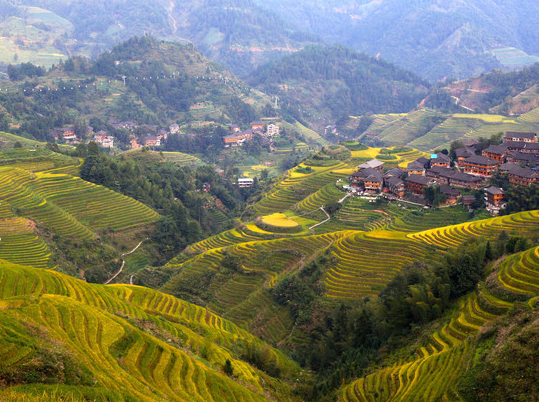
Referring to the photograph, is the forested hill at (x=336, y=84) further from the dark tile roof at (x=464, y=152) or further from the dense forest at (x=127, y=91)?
the dark tile roof at (x=464, y=152)

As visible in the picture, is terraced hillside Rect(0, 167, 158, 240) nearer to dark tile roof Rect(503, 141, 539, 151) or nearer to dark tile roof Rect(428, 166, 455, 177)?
dark tile roof Rect(428, 166, 455, 177)

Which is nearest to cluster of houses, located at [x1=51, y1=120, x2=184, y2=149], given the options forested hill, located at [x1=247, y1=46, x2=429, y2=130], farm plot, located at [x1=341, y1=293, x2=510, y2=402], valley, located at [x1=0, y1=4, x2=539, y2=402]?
valley, located at [x1=0, y1=4, x2=539, y2=402]

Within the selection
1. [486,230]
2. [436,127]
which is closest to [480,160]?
[486,230]

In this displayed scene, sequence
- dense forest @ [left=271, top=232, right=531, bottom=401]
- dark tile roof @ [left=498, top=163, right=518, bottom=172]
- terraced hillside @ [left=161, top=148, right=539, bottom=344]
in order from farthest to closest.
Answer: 1. dark tile roof @ [left=498, top=163, right=518, bottom=172]
2. terraced hillside @ [left=161, top=148, right=539, bottom=344]
3. dense forest @ [left=271, top=232, right=531, bottom=401]

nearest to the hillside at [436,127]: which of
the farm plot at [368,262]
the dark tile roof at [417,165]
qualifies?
the dark tile roof at [417,165]

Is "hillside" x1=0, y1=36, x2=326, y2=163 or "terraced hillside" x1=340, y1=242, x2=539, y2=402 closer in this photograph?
"terraced hillside" x1=340, y1=242, x2=539, y2=402

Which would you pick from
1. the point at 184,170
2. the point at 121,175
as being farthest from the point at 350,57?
the point at 121,175
